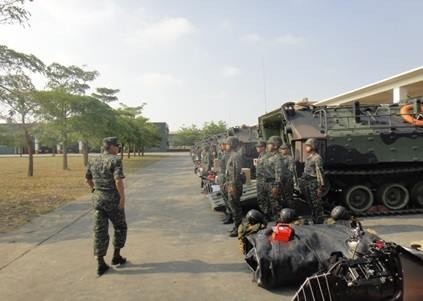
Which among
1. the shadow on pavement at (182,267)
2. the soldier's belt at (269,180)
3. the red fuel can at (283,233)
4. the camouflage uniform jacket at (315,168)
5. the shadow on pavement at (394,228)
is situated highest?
the camouflage uniform jacket at (315,168)

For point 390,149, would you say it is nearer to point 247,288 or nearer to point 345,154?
point 345,154

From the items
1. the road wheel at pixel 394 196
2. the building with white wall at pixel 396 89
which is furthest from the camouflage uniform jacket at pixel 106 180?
the building with white wall at pixel 396 89

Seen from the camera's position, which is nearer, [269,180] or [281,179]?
[281,179]

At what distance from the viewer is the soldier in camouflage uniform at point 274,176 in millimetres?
8227

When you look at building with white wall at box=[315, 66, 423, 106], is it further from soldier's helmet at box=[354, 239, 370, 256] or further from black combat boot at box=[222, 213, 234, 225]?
soldier's helmet at box=[354, 239, 370, 256]

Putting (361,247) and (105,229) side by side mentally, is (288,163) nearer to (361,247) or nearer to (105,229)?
(105,229)

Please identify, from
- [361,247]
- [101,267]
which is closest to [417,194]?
[361,247]

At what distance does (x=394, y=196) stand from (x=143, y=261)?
6.04m

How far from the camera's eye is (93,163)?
6492 mm

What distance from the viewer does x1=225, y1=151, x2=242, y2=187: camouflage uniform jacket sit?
8391 mm

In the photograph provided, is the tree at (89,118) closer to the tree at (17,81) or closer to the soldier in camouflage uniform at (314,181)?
the tree at (17,81)

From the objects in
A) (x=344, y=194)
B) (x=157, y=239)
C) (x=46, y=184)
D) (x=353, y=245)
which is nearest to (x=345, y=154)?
(x=344, y=194)

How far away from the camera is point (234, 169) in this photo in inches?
331

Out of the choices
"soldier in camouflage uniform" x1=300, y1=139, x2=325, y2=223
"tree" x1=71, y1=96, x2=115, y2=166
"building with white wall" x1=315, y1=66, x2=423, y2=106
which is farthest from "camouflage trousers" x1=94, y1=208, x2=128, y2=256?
"tree" x1=71, y1=96, x2=115, y2=166
